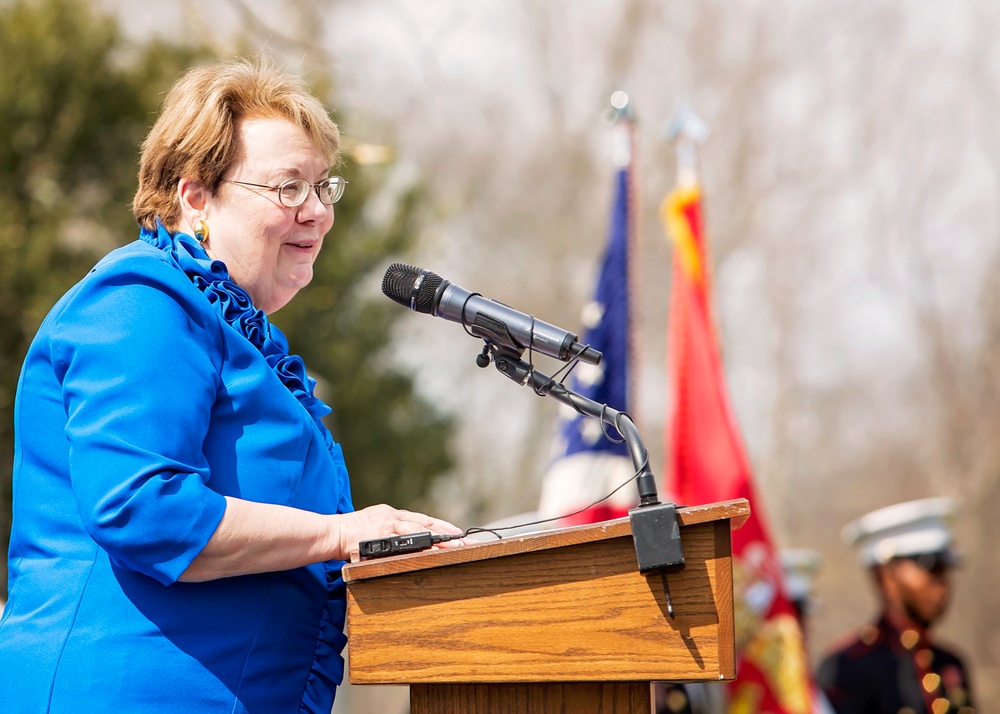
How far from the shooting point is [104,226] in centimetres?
880

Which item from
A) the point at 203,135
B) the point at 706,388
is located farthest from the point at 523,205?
the point at 203,135

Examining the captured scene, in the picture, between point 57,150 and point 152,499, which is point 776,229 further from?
point 152,499

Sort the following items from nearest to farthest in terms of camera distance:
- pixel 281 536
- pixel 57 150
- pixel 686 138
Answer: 1. pixel 281 536
2. pixel 686 138
3. pixel 57 150

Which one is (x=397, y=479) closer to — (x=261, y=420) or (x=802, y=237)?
(x=261, y=420)

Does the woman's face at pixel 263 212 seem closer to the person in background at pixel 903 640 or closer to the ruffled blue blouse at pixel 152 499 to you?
the ruffled blue blouse at pixel 152 499

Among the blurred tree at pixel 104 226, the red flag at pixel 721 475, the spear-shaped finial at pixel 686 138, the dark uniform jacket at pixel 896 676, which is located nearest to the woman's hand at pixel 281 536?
the red flag at pixel 721 475

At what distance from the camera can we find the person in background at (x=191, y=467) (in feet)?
5.06

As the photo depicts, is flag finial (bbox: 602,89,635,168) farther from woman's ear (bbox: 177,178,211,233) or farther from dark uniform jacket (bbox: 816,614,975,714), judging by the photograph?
woman's ear (bbox: 177,178,211,233)

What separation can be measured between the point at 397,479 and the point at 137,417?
8.16 m

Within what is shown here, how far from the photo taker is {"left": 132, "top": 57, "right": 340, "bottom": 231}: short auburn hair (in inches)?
73.0

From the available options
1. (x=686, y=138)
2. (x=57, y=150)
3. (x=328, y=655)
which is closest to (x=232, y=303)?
(x=328, y=655)

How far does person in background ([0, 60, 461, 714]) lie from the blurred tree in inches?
230

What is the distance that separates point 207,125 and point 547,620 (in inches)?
38.6

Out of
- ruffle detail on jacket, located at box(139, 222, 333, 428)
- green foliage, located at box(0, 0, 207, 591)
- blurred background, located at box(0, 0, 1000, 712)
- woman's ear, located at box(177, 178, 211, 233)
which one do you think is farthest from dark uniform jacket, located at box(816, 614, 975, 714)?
blurred background, located at box(0, 0, 1000, 712)
